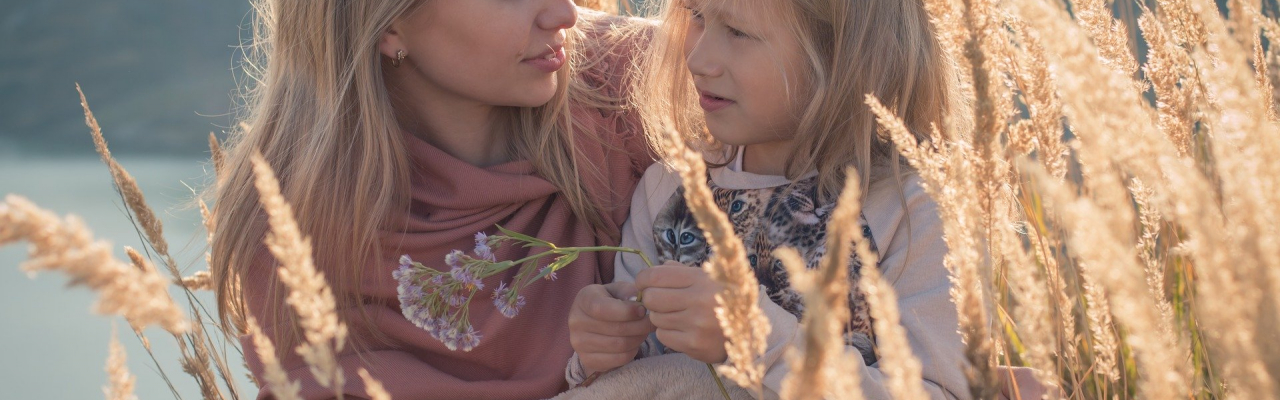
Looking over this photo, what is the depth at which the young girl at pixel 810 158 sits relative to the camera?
132cm

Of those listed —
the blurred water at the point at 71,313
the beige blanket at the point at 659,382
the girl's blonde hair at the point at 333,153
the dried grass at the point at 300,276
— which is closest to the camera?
the dried grass at the point at 300,276

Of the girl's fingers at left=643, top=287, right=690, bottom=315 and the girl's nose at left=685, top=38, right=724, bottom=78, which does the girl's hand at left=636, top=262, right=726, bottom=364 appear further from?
the girl's nose at left=685, top=38, right=724, bottom=78

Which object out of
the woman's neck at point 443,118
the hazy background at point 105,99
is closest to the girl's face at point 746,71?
the woman's neck at point 443,118

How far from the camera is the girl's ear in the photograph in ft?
5.54

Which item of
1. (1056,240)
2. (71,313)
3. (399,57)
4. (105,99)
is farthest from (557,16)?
(105,99)

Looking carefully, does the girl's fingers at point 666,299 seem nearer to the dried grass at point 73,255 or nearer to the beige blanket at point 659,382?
the beige blanket at point 659,382

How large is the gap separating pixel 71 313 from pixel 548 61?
2.11 meters

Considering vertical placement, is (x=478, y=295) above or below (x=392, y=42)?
below

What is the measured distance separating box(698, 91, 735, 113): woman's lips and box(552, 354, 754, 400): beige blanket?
359 mm

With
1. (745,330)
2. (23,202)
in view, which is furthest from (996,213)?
(23,202)

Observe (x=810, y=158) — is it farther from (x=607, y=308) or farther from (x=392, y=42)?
(x=392, y=42)

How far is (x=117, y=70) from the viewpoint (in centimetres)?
406

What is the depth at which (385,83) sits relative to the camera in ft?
5.83

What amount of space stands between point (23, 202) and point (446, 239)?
3.74 ft
